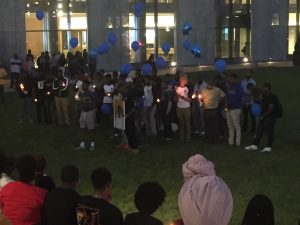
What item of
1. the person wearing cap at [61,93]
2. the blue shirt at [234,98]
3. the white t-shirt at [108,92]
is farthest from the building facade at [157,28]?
the blue shirt at [234,98]

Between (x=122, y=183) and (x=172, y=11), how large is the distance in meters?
27.9

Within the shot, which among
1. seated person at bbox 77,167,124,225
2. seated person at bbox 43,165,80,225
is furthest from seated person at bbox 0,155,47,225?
seated person at bbox 77,167,124,225

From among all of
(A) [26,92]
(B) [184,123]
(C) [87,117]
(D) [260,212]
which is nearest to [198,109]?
(B) [184,123]

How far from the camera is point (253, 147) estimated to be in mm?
14734

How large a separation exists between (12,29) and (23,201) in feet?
85.4

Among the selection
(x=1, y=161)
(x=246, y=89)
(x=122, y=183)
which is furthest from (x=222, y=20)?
(x=1, y=161)

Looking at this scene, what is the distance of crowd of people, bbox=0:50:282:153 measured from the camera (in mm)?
14539

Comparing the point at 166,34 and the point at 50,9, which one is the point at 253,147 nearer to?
the point at 50,9

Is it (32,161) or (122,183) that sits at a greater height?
(32,161)

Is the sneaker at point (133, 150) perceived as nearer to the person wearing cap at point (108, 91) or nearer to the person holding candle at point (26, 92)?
the person wearing cap at point (108, 91)

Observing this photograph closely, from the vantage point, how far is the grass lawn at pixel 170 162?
34.7 feet

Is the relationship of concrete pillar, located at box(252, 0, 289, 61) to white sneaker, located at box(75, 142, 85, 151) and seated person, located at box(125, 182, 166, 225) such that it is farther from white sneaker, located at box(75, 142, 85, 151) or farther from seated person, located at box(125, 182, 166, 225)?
seated person, located at box(125, 182, 166, 225)

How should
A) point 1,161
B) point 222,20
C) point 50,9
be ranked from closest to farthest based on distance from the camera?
point 1,161 → point 50,9 → point 222,20

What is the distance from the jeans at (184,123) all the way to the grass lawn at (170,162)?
24cm
